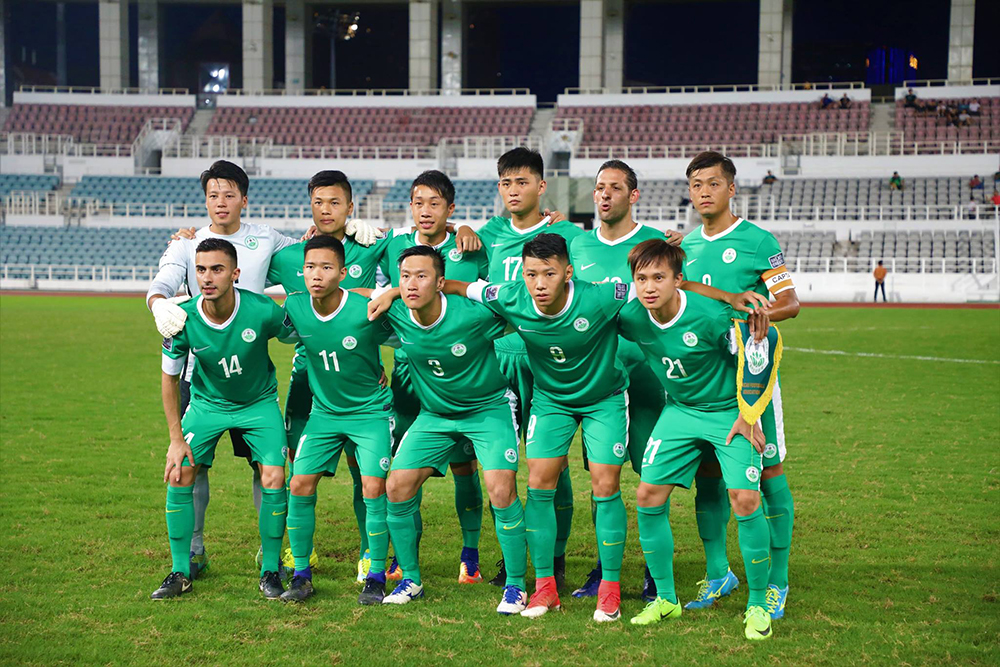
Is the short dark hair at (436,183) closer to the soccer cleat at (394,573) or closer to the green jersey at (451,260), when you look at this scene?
the green jersey at (451,260)

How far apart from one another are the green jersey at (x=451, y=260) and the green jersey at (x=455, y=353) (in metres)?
0.55

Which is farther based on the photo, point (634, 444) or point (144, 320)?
point (144, 320)

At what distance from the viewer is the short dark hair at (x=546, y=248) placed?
4.93m

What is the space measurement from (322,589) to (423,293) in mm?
1761

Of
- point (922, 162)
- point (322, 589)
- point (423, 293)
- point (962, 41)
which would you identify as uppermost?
point (962, 41)

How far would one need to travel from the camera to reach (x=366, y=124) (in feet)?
143

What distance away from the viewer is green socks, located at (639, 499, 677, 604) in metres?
4.91

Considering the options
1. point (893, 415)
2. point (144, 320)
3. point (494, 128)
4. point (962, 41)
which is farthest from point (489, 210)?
point (893, 415)

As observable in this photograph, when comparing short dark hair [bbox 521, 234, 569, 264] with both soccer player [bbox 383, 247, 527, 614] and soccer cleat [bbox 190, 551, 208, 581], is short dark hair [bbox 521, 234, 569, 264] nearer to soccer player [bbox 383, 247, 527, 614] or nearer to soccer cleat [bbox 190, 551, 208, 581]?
soccer player [bbox 383, 247, 527, 614]

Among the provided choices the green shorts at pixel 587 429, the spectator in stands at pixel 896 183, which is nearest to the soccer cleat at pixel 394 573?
the green shorts at pixel 587 429

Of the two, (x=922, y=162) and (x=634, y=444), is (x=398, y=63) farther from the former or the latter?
(x=634, y=444)

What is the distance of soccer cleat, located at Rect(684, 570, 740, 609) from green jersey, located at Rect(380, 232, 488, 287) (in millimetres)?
2208

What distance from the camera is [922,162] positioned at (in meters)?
37.2

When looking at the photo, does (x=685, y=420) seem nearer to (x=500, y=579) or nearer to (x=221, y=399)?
(x=500, y=579)
